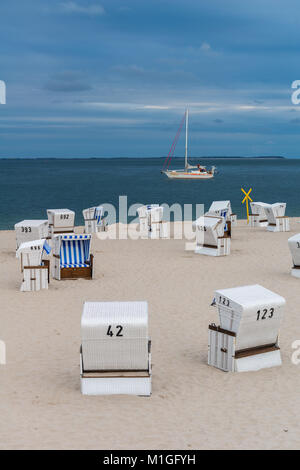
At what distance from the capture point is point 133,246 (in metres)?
25.4

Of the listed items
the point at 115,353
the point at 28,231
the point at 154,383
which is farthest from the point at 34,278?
the point at 115,353

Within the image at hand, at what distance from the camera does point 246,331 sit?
9.82 meters

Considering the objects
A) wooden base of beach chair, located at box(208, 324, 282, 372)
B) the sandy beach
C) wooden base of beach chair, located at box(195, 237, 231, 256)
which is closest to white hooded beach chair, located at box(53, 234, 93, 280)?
the sandy beach

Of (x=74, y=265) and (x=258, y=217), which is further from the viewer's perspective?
(x=258, y=217)

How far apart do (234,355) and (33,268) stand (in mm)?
8291

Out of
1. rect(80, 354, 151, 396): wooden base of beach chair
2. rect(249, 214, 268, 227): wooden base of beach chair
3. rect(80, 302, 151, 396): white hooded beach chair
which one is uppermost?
rect(80, 302, 151, 396): white hooded beach chair

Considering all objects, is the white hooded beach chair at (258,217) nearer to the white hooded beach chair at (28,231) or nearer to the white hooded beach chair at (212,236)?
the white hooded beach chair at (212,236)

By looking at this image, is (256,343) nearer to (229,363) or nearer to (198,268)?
(229,363)

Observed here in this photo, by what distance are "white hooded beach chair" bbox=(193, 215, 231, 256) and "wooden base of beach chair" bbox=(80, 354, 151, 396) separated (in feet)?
43.9

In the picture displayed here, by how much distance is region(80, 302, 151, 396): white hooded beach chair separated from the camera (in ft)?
28.6

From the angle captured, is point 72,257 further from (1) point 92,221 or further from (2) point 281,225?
(2) point 281,225

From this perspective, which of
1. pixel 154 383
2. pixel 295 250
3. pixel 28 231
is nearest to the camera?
pixel 154 383

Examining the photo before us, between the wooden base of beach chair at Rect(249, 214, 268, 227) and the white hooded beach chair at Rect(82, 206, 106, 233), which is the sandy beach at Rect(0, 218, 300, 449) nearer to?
the white hooded beach chair at Rect(82, 206, 106, 233)
